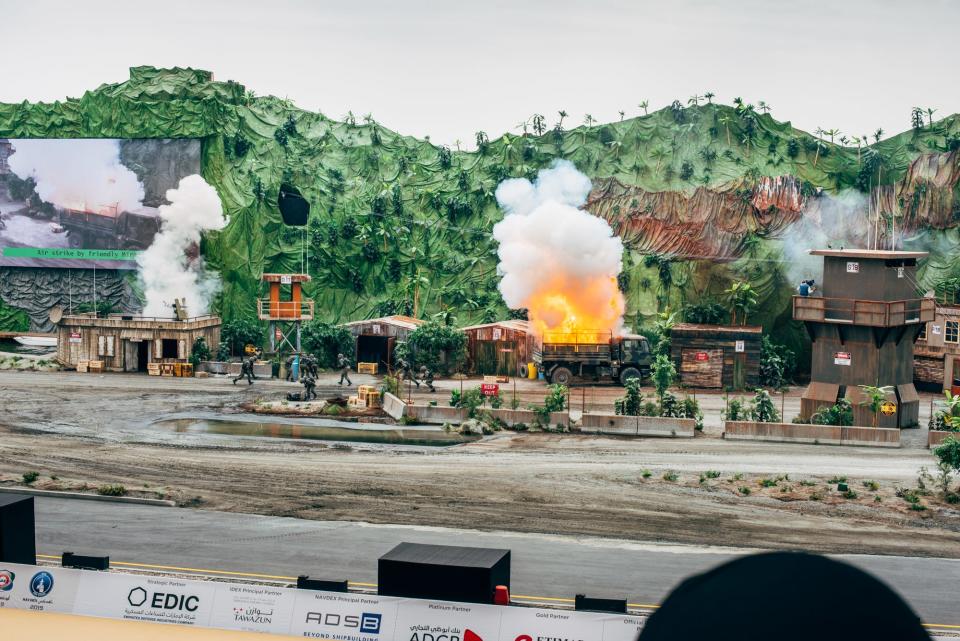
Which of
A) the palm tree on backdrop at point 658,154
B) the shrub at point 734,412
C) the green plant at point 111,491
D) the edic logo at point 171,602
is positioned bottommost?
the green plant at point 111,491

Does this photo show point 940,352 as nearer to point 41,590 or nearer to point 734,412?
point 734,412

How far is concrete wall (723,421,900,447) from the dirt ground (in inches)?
36.4

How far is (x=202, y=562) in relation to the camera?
91.9 ft

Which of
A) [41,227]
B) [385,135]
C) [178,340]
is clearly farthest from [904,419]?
[41,227]

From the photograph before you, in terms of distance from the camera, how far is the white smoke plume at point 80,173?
259ft

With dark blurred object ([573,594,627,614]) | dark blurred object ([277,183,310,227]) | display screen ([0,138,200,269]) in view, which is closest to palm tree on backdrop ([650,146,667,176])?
dark blurred object ([277,183,310,227])

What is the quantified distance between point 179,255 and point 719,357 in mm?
42274

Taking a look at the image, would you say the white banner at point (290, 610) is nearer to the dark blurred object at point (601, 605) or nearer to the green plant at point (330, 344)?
the dark blurred object at point (601, 605)

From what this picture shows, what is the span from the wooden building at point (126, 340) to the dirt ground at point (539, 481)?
14421 mm

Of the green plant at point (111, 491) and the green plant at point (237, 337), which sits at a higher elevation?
the green plant at point (237, 337)

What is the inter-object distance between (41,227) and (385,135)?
2920cm

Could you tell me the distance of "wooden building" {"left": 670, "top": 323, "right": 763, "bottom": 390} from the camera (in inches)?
2335

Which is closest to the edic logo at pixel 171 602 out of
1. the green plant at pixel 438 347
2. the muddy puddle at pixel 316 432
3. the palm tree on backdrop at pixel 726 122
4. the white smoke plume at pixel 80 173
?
the muddy puddle at pixel 316 432

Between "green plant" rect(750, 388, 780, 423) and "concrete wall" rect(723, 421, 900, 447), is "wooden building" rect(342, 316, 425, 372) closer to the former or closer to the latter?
"green plant" rect(750, 388, 780, 423)
